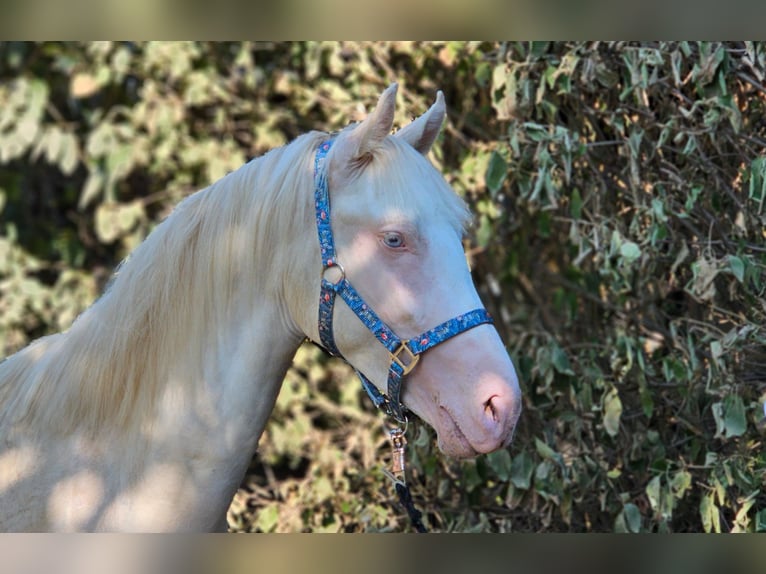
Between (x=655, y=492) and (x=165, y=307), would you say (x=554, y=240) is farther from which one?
(x=165, y=307)

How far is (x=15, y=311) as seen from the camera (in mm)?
4469

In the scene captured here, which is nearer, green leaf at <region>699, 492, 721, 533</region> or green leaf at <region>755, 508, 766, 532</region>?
green leaf at <region>755, 508, 766, 532</region>

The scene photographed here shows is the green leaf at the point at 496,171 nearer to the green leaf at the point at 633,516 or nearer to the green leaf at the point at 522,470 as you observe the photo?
the green leaf at the point at 522,470

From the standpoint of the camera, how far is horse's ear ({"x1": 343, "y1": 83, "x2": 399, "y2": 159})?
171 centimetres

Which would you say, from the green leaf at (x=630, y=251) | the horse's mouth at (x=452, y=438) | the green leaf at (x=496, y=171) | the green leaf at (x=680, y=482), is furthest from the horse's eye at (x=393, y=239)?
the green leaf at (x=680, y=482)

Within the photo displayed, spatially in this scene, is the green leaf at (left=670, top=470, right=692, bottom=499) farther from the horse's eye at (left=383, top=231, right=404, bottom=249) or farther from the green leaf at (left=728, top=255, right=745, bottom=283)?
the horse's eye at (left=383, top=231, right=404, bottom=249)

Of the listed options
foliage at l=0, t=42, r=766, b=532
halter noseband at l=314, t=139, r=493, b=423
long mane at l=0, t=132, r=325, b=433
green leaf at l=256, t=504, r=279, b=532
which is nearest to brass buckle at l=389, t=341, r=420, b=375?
halter noseband at l=314, t=139, r=493, b=423

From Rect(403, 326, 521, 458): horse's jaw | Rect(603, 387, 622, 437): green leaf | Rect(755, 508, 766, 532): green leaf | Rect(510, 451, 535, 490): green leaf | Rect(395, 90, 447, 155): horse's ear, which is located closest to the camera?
Rect(403, 326, 521, 458): horse's jaw

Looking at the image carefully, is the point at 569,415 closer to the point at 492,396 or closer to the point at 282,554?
the point at 492,396

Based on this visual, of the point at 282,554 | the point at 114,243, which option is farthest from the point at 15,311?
the point at 282,554

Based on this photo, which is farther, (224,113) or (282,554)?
(224,113)

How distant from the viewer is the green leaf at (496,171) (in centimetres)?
270

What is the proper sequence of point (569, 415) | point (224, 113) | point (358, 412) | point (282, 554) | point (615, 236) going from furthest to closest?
1. point (224, 113)
2. point (358, 412)
3. point (569, 415)
4. point (615, 236)
5. point (282, 554)

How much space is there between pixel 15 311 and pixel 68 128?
940mm
